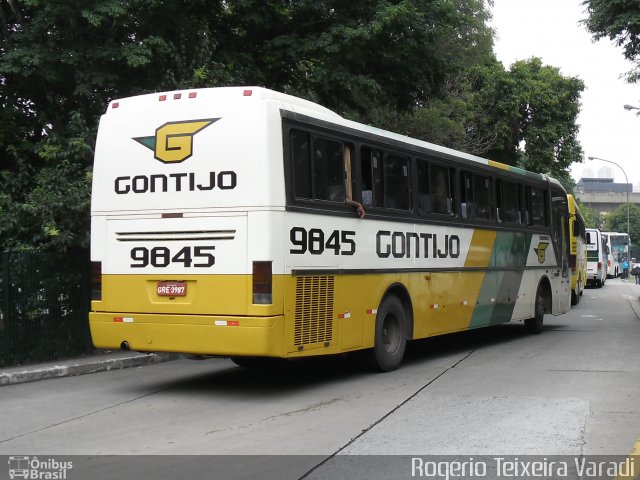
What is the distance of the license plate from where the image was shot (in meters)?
8.69

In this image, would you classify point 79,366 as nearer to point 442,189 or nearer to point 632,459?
point 442,189

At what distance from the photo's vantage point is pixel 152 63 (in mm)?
12766

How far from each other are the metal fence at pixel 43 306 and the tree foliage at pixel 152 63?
1.54ft

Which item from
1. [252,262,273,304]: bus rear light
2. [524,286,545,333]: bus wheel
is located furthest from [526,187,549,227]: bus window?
[252,262,273,304]: bus rear light

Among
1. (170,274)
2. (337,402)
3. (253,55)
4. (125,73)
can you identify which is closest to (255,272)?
(170,274)

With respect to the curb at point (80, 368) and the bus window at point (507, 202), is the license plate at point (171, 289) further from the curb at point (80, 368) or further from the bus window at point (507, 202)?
the bus window at point (507, 202)

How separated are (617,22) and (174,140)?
1075 centimetres

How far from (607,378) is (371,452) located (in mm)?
4938

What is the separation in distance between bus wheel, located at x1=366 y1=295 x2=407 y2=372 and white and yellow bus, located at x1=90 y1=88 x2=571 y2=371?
3 centimetres

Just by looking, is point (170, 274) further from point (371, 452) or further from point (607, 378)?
point (607, 378)

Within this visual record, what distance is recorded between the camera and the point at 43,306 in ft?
37.8

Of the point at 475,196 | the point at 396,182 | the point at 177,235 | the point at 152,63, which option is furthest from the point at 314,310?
the point at 152,63

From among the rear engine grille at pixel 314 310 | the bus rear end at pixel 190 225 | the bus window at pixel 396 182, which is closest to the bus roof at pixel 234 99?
the bus rear end at pixel 190 225

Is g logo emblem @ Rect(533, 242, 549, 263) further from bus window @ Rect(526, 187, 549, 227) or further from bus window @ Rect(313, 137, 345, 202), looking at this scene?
bus window @ Rect(313, 137, 345, 202)
